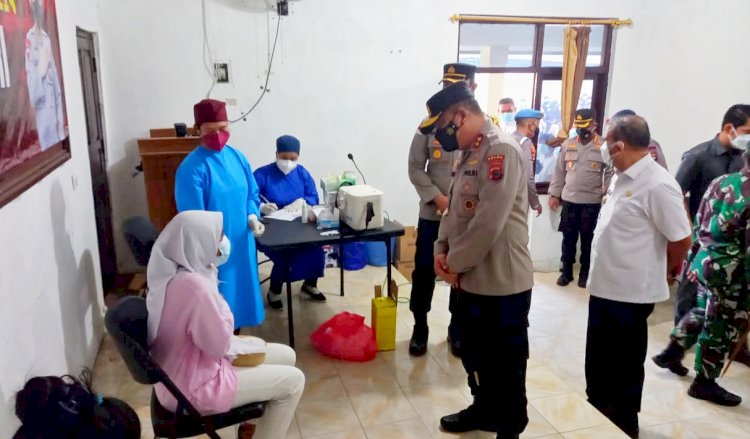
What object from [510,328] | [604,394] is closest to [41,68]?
[510,328]

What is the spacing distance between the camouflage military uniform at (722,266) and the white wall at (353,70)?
2.35 meters

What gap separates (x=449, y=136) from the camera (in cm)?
217

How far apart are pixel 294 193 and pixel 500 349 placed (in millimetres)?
2079

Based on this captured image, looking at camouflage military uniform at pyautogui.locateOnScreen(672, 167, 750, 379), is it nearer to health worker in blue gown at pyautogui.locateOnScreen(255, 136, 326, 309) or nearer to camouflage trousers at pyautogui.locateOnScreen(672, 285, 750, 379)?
camouflage trousers at pyautogui.locateOnScreen(672, 285, 750, 379)

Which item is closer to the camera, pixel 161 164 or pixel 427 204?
pixel 427 204

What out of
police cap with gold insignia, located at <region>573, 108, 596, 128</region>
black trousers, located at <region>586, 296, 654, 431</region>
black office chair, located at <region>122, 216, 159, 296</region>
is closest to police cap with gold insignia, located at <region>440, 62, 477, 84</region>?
black trousers, located at <region>586, 296, 654, 431</region>

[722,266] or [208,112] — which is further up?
[208,112]

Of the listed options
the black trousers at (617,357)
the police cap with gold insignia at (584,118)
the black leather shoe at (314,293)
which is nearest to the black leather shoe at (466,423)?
the black trousers at (617,357)

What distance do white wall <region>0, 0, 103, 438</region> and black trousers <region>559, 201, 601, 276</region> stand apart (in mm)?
3910

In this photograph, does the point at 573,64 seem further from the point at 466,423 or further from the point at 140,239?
the point at 140,239

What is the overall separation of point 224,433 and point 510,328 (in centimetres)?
138

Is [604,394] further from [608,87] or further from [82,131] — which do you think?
[608,87]

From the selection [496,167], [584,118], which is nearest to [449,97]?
[496,167]

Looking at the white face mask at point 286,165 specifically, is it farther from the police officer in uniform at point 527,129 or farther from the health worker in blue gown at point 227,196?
the police officer in uniform at point 527,129
